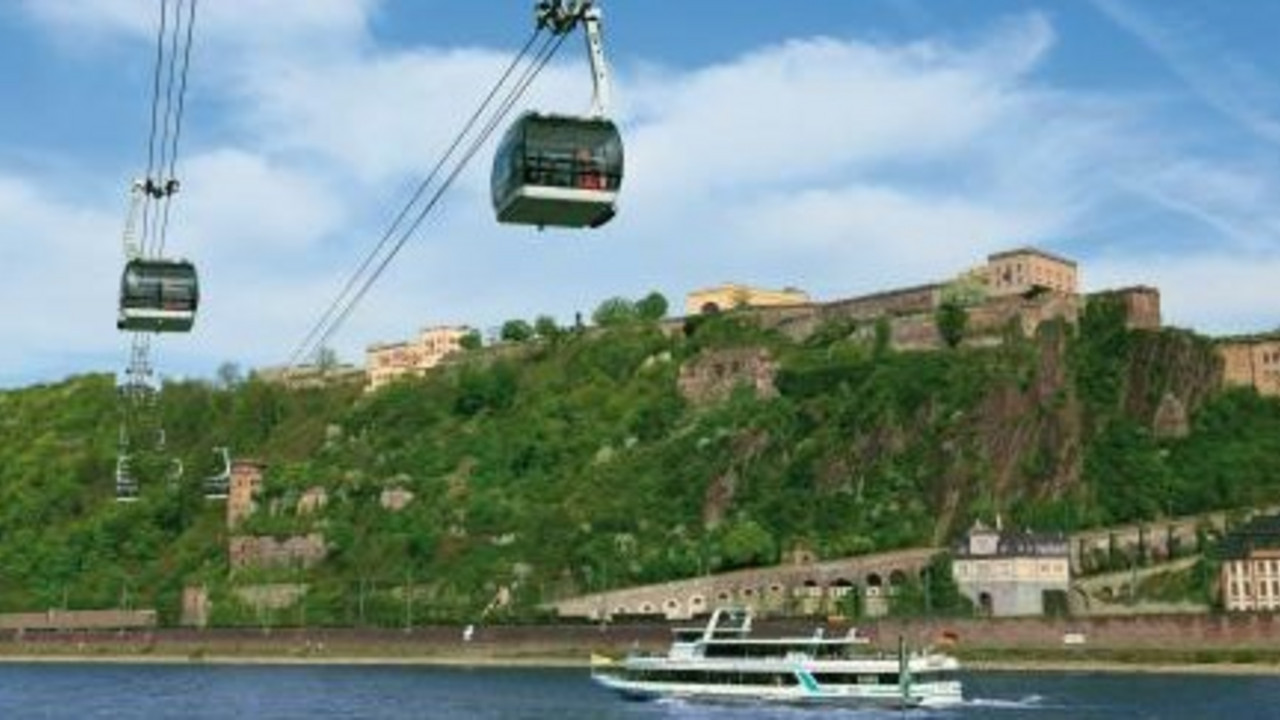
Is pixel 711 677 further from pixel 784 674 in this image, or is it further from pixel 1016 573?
pixel 1016 573

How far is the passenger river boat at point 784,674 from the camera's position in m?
63.3

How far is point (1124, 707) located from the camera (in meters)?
59.8

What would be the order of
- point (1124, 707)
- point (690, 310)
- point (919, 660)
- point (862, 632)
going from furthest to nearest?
point (690, 310), point (862, 632), point (919, 660), point (1124, 707)

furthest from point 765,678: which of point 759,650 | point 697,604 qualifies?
point 697,604

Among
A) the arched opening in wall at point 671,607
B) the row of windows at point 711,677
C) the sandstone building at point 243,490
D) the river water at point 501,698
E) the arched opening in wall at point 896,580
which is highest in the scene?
the sandstone building at point 243,490

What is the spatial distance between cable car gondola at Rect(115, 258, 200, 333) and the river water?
110 ft

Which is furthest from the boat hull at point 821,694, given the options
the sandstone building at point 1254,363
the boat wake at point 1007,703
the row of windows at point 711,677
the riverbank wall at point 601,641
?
the sandstone building at point 1254,363

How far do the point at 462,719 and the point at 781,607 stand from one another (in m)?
42.6

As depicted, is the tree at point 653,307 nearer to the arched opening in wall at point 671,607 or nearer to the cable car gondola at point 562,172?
the arched opening in wall at point 671,607

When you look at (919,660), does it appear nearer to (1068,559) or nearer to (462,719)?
(462,719)

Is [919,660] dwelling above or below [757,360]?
below

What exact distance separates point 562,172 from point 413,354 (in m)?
154

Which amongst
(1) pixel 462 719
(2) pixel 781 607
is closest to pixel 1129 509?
(2) pixel 781 607

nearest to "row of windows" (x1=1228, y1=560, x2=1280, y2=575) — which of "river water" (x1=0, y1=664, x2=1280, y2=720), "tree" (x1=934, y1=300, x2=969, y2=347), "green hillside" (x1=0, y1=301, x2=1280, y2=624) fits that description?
"green hillside" (x1=0, y1=301, x2=1280, y2=624)
